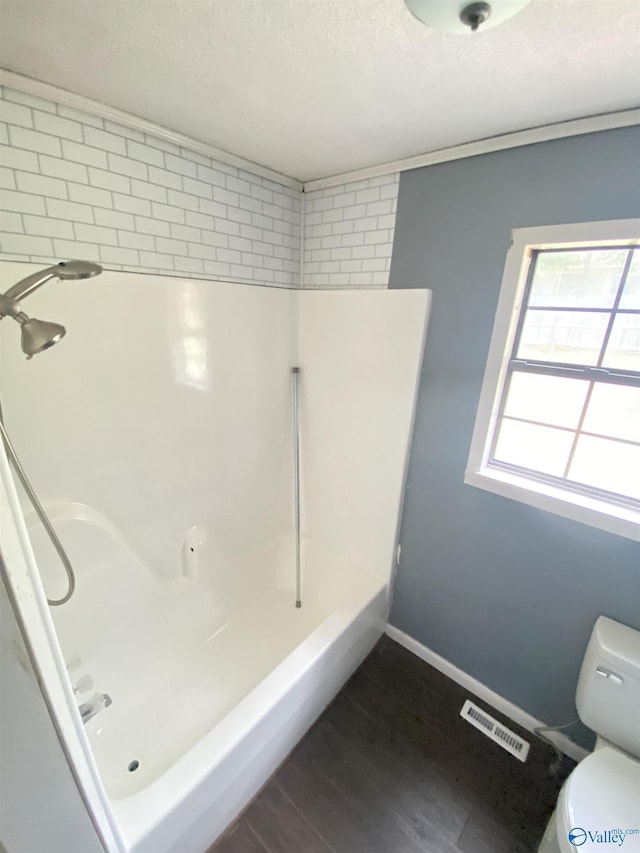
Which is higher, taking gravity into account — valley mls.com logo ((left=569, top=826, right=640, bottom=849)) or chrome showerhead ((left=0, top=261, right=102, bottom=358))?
chrome showerhead ((left=0, top=261, right=102, bottom=358))

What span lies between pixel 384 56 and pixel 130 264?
1.05m

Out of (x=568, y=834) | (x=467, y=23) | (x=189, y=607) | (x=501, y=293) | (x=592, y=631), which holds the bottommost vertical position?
(x=189, y=607)

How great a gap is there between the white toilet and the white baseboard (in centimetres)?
34

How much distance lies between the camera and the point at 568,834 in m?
0.95

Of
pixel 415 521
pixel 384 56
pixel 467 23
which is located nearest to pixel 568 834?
pixel 415 521

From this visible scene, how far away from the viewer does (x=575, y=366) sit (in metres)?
1.32

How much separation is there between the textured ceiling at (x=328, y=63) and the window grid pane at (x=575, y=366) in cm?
47

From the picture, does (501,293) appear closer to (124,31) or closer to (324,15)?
(324,15)

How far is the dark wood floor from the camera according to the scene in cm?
125

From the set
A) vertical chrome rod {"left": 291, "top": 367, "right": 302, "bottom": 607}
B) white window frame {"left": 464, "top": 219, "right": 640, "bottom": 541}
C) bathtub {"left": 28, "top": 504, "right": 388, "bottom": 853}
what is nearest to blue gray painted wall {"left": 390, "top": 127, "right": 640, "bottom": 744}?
white window frame {"left": 464, "top": 219, "right": 640, "bottom": 541}

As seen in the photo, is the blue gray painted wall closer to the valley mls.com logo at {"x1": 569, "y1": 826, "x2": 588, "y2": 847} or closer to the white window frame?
the white window frame

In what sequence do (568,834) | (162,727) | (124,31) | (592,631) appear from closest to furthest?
1. (124,31)
2. (568,834)
3. (592,631)
4. (162,727)

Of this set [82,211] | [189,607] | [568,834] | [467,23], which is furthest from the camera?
[189,607]

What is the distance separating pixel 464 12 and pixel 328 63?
39 centimetres
